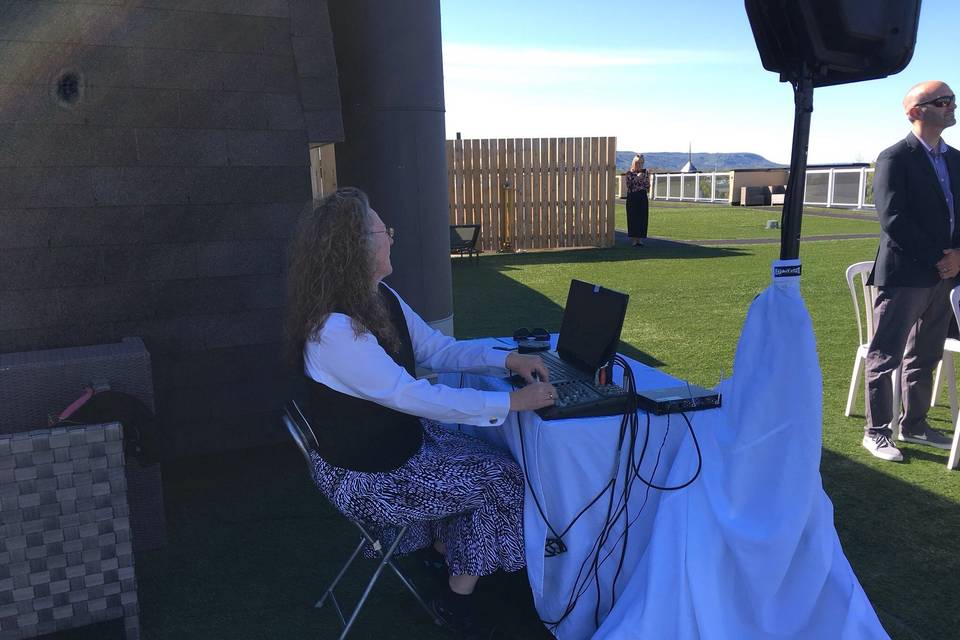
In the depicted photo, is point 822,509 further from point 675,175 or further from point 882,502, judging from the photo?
point 675,175

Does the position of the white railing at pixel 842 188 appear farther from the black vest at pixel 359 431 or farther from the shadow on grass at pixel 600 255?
A: the black vest at pixel 359 431

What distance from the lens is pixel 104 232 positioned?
3832mm

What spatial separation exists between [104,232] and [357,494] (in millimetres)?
2425

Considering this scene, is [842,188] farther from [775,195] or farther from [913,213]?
[913,213]

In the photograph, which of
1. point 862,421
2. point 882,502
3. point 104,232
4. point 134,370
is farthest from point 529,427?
point 862,421

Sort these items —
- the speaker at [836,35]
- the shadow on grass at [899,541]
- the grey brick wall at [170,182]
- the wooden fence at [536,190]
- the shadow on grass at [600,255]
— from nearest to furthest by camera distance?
the speaker at [836,35] → the shadow on grass at [899,541] → the grey brick wall at [170,182] → the shadow on grass at [600,255] → the wooden fence at [536,190]

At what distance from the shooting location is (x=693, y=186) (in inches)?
1324

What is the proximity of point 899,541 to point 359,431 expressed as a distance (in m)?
2.49

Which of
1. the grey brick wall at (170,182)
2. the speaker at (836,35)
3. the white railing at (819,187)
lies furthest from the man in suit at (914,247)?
the white railing at (819,187)

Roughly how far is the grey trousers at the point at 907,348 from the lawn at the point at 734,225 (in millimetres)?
11164

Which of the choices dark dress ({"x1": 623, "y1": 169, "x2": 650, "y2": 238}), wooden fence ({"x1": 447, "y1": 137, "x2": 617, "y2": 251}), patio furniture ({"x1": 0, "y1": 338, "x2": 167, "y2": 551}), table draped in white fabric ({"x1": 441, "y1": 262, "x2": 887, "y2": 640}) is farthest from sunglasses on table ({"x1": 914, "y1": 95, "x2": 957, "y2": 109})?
wooden fence ({"x1": 447, "y1": 137, "x2": 617, "y2": 251})

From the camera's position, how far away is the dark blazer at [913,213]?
379 cm

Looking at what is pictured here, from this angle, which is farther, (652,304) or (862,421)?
(652,304)

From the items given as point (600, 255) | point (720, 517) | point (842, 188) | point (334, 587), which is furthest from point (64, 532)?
point (842, 188)
